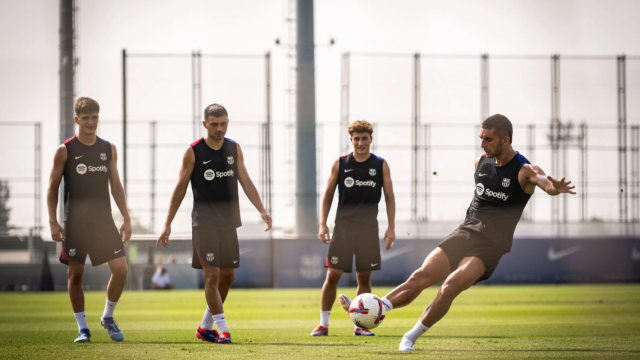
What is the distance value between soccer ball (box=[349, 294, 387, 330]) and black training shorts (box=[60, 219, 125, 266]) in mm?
2529

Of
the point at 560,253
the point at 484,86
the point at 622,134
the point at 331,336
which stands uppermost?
the point at 484,86

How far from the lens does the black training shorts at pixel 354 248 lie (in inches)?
301

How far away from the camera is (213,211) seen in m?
6.89

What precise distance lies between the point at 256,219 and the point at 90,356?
76.2ft

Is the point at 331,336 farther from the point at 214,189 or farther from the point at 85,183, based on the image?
the point at 85,183

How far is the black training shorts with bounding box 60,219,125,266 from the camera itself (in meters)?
6.91

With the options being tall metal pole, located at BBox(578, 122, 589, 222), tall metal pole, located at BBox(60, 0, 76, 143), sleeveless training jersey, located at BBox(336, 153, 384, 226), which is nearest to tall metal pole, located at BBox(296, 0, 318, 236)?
tall metal pole, located at BBox(60, 0, 76, 143)

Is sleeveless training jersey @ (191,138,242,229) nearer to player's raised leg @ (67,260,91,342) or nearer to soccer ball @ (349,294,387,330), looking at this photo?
player's raised leg @ (67,260,91,342)

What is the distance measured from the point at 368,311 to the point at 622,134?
3124cm

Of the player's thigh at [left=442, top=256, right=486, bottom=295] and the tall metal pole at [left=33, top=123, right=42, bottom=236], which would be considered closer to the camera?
the player's thigh at [left=442, top=256, right=486, bottom=295]

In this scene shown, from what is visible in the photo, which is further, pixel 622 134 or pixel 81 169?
pixel 622 134

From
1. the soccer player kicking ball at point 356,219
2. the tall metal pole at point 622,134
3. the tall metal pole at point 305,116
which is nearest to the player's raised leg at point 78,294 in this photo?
the soccer player kicking ball at point 356,219

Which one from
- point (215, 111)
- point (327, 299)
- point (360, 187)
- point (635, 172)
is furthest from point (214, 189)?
point (635, 172)

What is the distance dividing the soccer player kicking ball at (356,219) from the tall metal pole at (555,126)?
26869 mm
